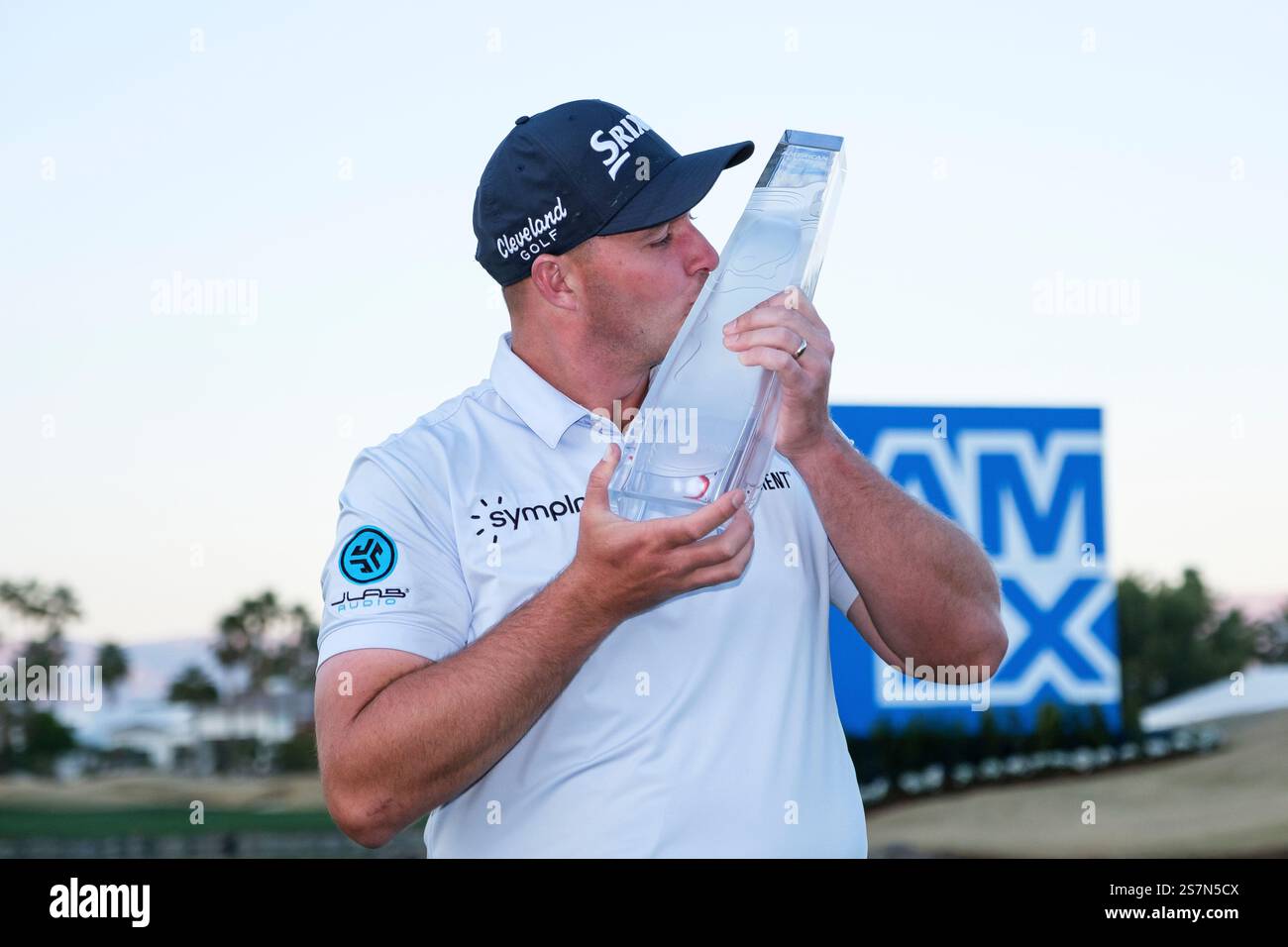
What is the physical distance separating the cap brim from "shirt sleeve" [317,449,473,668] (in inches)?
32.8

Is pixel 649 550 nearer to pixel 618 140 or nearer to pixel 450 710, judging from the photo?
pixel 450 710

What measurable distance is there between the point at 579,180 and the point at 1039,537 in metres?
7.44

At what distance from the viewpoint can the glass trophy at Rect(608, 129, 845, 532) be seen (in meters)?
2.75

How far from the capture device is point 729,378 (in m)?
2.81

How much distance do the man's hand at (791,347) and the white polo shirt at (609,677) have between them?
17.4 inches

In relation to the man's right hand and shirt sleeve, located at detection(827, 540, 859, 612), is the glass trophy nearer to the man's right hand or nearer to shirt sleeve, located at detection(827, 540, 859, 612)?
the man's right hand

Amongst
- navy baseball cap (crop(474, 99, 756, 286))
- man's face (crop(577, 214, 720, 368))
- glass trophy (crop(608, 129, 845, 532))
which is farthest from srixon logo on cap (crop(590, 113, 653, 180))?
glass trophy (crop(608, 129, 845, 532))

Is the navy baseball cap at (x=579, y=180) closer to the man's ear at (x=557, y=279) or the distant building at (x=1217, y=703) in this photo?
the man's ear at (x=557, y=279)

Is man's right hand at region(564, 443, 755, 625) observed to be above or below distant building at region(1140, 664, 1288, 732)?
above

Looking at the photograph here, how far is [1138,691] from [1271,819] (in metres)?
14.4

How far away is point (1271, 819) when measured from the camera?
1396 inches
